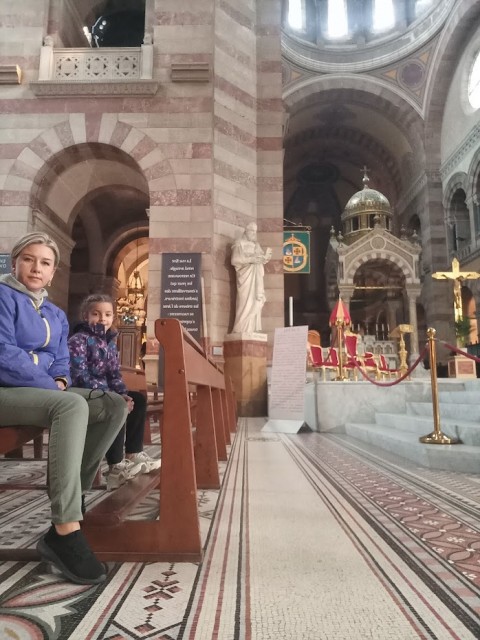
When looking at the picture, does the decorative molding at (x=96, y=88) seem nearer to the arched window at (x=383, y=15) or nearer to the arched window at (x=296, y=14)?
→ the arched window at (x=296, y=14)

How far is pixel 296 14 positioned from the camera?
21359 millimetres

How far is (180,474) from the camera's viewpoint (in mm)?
1673

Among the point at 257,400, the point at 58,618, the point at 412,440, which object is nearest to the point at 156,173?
the point at 257,400

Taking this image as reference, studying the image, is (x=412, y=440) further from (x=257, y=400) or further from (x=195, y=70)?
(x=195, y=70)

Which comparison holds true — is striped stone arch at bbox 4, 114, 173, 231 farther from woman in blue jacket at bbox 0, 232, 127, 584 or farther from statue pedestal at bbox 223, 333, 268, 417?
woman in blue jacket at bbox 0, 232, 127, 584

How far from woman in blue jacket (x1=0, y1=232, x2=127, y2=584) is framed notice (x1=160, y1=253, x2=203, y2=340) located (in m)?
6.54

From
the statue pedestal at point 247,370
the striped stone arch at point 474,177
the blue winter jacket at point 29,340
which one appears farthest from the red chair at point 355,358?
the striped stone arch at point 474,177

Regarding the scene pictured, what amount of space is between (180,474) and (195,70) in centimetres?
945

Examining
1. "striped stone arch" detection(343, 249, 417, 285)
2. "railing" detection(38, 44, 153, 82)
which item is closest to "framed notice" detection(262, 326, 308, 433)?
"railing" detection(38, 44, 153, 82)

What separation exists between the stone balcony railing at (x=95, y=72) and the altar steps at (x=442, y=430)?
7.76m

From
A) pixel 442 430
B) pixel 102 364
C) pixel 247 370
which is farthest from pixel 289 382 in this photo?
pixel 102 364

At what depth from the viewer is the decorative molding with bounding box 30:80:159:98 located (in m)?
9.09

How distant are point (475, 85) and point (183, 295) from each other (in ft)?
46.5

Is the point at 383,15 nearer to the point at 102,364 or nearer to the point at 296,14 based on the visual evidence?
the point at 296,14
